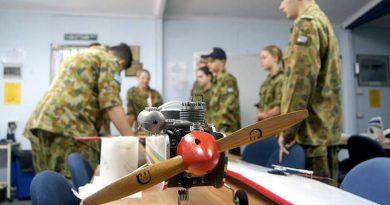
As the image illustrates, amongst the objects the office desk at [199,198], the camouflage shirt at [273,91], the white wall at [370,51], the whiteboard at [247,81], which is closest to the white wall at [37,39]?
the whiteboard at [247,81]

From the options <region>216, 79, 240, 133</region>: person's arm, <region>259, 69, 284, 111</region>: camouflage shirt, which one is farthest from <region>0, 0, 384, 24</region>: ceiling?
<region>259, 69, 284, 111</region>: camouflage shirt

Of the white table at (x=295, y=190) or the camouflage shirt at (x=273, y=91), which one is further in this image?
the camouflage shirt at (x=273, y=91)

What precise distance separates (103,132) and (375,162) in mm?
1580

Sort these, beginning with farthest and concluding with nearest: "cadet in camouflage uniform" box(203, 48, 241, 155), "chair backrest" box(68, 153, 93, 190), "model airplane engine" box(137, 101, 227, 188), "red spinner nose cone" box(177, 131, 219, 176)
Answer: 1. "cadet in camouflage uniform" box(203, 48, 241, 155)
2. "chair backrest" box(68, 153, 93, 190)
3. "model airplane engine" box(137, 101, 227, 188)
4. "red spinner nose cone" box(177, 131, 219, 176)

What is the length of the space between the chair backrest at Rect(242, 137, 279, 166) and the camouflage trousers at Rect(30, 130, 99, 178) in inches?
36.9

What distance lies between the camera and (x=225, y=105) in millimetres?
3689

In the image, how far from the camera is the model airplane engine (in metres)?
0.63

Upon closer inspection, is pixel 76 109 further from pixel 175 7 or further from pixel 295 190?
pixel 175 7

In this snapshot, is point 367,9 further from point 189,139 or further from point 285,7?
point 189,139

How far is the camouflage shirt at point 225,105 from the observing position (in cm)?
368

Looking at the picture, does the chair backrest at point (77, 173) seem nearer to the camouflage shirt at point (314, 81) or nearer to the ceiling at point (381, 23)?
the camouflage shirt at point (314, 81)

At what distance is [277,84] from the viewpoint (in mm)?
3250

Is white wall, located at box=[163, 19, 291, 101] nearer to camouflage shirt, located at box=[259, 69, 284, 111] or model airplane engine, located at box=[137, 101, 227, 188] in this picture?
camouflage shirt, located at box=[259, 69, 284, 111]

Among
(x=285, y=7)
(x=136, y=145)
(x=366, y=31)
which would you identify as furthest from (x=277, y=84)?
(x=366, y=31)
